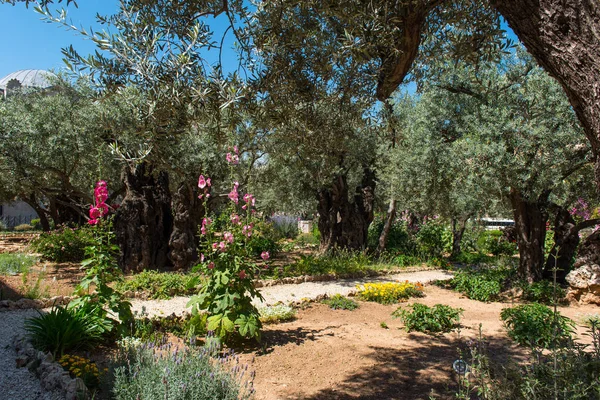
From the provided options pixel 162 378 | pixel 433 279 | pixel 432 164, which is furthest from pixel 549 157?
pixel 162 378

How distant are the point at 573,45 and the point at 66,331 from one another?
5091 millimetres

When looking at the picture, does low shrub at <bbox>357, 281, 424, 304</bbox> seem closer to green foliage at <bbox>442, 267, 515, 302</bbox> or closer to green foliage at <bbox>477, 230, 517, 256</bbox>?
green foliage at <bbox>442, 267, 515, 302</bbox>

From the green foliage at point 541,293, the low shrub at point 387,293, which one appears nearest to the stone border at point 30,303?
the low shrub at point 387,293

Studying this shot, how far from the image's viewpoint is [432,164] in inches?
413

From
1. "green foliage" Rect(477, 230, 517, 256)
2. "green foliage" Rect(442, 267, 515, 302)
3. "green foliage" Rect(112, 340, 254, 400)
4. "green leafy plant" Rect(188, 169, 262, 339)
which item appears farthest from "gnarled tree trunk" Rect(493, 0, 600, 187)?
"green foliage" Rect(477, 230, 517, 256)

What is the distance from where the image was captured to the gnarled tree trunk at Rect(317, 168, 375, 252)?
14.1 metres

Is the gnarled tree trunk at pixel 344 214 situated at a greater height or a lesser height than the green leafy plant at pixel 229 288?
greater

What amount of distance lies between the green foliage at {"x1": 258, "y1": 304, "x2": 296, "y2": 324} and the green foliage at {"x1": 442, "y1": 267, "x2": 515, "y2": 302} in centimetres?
446

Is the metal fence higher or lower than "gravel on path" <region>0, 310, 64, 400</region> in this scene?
higher

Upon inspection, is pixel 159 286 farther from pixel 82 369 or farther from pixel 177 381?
pixel 177 381

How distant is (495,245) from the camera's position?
1717 cm

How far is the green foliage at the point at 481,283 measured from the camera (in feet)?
29.2

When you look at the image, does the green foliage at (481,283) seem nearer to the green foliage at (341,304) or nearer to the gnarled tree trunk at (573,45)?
the green foliage at (341,304)

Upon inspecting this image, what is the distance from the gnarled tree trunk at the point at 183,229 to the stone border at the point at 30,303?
3899 mm
